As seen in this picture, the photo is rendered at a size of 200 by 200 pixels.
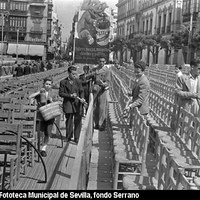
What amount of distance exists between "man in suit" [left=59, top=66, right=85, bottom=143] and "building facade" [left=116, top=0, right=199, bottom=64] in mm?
52420

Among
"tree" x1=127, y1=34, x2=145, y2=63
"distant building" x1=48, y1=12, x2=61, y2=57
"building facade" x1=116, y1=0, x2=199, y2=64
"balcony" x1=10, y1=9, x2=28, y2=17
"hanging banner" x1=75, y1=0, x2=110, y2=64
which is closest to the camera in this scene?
"hanging banner" x1=75, y1=0, x2=110, y2=64

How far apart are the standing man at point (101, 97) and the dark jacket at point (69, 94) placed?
100cm

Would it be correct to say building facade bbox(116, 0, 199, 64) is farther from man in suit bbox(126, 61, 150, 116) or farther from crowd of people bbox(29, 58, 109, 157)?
man in suit bbox(126, 61, 150, 116)

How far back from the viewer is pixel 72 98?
10562 millimetres

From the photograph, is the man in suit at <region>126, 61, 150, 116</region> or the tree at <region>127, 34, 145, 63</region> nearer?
the man in suit at <region>126, 61, 150, 116</region>

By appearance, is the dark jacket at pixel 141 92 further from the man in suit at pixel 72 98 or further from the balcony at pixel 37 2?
the balcony at pixel 37 2

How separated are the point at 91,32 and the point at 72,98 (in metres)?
8.40

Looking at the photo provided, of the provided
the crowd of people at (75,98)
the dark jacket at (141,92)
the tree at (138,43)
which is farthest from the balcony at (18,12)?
the dark jacket at (141,92)

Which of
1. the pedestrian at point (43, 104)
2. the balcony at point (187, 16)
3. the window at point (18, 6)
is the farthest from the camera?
the window at point (18, 6)

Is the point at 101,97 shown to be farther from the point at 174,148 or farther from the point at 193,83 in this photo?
the point at 174,148

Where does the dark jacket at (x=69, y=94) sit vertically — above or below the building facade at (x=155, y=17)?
below

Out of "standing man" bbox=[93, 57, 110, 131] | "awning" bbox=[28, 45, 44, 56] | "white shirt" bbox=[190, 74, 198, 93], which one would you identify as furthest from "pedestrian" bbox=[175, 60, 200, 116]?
"awning" bbox=[28, 45, 44, 56]

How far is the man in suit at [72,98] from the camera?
34.5 feet

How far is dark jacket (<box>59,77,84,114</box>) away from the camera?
10.5 m
